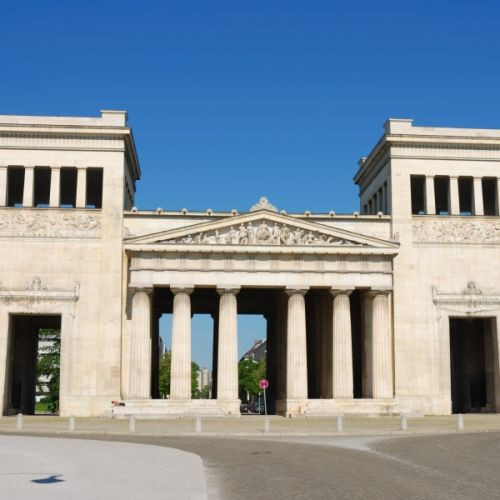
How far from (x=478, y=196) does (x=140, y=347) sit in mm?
33801

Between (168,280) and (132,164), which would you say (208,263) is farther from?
(132,164)

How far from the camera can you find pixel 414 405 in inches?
2643

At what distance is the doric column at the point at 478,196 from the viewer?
72250 millimetres

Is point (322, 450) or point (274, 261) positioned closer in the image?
point (322, 450)

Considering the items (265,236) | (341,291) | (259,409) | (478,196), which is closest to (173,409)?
(265,236)

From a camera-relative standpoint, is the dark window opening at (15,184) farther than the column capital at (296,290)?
Yes

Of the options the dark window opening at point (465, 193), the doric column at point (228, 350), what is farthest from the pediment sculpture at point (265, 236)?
the dark window opening at point (465, 193)

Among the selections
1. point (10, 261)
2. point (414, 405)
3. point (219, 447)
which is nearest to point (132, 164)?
point (10, 261)

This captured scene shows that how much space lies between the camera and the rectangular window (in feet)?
240

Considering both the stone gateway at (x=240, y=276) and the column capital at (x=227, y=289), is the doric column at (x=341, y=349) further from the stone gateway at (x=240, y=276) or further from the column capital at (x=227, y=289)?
the column capital at (x=227, y=289)

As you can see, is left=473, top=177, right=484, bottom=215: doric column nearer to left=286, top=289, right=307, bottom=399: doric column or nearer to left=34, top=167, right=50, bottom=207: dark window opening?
left=286, top=289, right=307, bottom=399: doric column

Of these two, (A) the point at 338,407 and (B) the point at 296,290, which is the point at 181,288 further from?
(A) the point at 338,407

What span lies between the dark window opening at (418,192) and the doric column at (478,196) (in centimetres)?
487

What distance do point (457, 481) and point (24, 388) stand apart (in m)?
60.1
